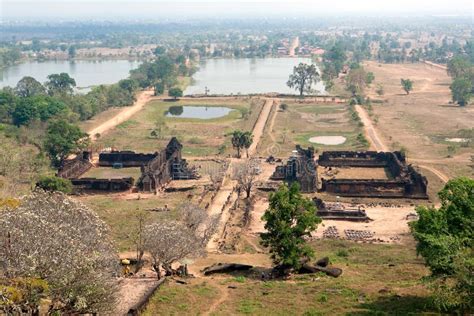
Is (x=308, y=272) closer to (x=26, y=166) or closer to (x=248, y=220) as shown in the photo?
(x=248, y=220)

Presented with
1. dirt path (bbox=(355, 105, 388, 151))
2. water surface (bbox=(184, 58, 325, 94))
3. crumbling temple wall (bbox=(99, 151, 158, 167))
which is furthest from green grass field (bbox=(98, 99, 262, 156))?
water surface (bbox=(184, 58, 325, 94))

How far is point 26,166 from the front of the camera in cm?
4791

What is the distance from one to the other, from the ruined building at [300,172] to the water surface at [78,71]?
85.6m

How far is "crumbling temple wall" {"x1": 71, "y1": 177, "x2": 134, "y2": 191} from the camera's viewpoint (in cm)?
4662

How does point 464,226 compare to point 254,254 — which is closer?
point 464,226

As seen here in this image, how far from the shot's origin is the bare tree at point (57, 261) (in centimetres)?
1617

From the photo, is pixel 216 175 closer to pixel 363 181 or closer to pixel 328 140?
pixel 363 181

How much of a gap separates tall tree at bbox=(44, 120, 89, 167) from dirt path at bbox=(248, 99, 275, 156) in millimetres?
18189

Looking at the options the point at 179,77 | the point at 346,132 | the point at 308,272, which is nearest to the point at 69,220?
the point at 308,272

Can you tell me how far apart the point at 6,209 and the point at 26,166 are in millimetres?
32126

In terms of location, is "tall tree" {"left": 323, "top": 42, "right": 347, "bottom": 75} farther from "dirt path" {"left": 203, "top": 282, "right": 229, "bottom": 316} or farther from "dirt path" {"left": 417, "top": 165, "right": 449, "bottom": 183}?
"dirt path" {"left": 203, "top": 282, "right": 229, "bottom": 316}

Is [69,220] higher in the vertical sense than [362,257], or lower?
higher

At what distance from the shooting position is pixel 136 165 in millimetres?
54781

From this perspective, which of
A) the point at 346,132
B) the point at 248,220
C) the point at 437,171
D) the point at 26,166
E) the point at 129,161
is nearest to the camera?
the point at 248,220
